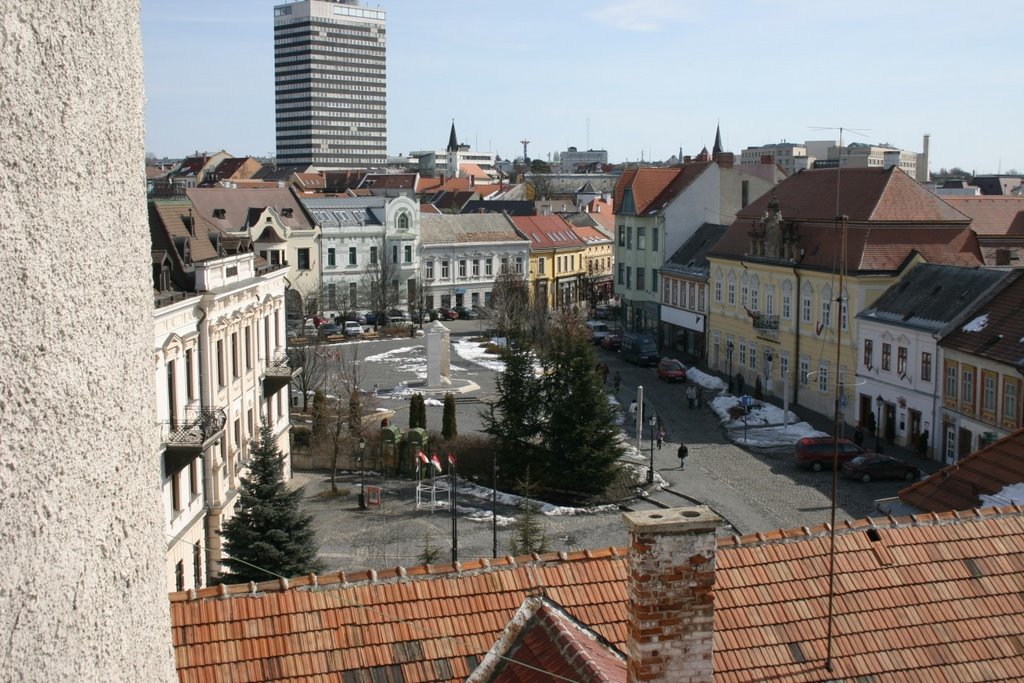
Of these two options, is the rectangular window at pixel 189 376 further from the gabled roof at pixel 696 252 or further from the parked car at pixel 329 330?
the parked car at pixel 329 330

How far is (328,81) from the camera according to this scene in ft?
568

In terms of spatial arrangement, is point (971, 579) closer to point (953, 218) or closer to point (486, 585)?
point (486, 585)

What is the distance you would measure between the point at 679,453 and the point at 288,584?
25039 millimetres

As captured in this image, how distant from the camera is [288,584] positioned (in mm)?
8953

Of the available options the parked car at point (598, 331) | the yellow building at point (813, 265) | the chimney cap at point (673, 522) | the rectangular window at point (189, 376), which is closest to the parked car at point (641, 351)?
the yellow building at point (813, 265)

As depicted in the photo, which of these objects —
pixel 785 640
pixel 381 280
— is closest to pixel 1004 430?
pixel 785 640

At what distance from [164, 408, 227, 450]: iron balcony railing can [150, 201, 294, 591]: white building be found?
22 millimetres

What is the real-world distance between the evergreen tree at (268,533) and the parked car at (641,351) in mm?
33299

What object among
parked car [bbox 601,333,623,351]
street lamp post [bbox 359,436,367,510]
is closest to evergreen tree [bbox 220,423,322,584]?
street lamp post [bbox 359,436,367,510]

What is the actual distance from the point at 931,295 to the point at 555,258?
4263 cm

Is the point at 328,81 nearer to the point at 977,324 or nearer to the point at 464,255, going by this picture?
the point at 464,255

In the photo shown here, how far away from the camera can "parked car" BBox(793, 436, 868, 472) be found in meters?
31.7

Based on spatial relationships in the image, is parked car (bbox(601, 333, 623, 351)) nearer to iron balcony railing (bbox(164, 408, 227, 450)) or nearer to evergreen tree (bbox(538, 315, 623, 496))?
evergreen tree (bbox(538, 315, 623, 496))

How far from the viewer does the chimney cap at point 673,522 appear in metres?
7.11
